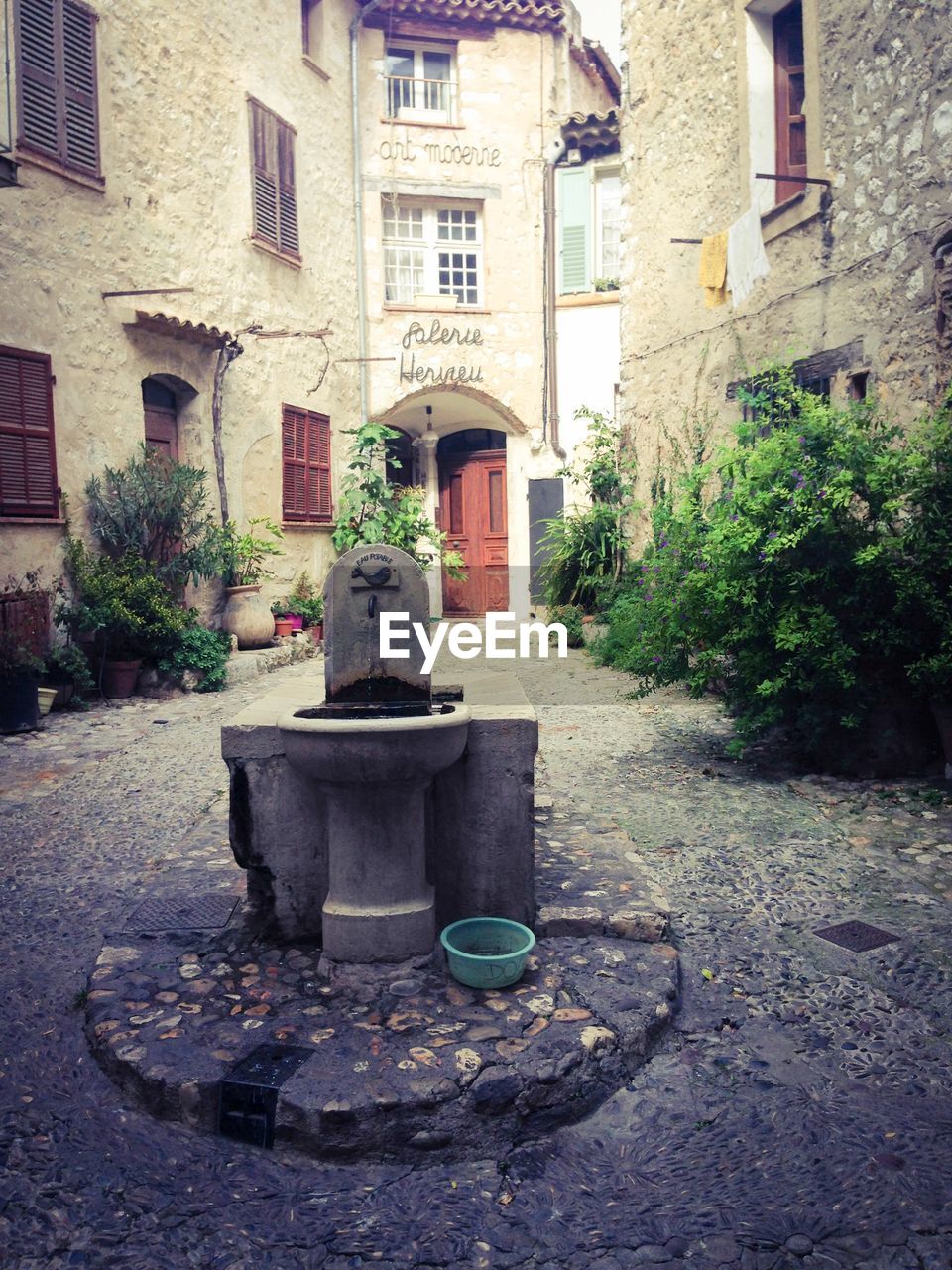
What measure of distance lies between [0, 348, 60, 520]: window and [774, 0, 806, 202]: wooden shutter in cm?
670

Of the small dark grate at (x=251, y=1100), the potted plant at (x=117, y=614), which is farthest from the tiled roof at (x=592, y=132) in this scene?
the small dark grate at (x=251, y=1100)

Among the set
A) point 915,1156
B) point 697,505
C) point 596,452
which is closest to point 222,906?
point 915,1156

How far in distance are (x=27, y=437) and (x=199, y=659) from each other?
245 centimetres

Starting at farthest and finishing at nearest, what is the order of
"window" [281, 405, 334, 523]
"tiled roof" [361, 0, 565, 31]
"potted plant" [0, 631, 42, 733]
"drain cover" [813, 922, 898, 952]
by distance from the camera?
"tiled roof" [361, 0, 565, 31] → "window" [281, 405, 334, 523] → "potted plant" [0, 631, 42, 733] → "drain cover" [813, 922, 898, 952]

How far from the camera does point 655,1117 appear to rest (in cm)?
247

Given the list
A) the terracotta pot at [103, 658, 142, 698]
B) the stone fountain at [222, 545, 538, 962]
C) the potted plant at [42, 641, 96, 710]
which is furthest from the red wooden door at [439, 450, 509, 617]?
the stone fountain at [222, 545, 538, 962]

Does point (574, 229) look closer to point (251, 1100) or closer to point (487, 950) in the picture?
point (487, 950)

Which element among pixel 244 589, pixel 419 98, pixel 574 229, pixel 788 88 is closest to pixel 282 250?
pixel 419 98

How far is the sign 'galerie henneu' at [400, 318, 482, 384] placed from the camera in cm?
1380

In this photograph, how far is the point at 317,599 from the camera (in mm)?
12000

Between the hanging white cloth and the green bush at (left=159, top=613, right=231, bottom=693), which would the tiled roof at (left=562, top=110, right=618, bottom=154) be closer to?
the hanging white cloth

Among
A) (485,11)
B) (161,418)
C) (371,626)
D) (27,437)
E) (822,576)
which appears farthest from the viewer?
(485,11)

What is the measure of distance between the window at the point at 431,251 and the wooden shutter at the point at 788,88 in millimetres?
6586

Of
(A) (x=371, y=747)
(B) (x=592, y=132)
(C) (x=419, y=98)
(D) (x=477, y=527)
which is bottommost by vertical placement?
(A) (x=371, y=747)
